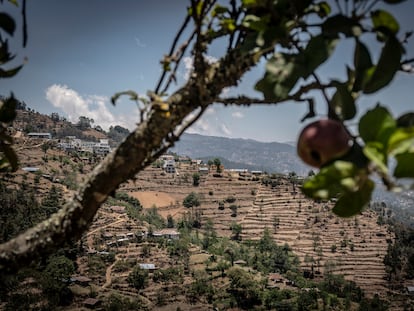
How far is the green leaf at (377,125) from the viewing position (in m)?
0.32

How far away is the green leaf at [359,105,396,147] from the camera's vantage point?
1.04 ft

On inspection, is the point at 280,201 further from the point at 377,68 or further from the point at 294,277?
the point at 377,68

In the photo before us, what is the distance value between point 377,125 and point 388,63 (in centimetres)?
12

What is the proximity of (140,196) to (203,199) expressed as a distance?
641 cm

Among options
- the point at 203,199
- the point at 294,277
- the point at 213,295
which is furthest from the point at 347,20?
the point at 203,199

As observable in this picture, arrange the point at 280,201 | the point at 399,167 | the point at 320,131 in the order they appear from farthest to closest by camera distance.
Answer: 1. the point at 280,201
2. the point at 320,131
3. the point at 399,167

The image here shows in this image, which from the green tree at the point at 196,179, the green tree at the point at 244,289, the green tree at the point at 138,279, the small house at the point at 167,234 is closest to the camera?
the green tree at the point at 244,289

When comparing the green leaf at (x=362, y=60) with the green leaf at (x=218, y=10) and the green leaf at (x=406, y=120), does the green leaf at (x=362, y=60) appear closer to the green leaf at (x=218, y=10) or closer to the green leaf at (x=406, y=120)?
the green leaf at (x=406, y=120)

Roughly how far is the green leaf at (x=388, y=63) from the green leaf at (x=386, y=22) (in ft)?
0.05

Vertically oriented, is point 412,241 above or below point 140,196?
below

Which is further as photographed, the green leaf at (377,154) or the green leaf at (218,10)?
the green leaf at (218,10)

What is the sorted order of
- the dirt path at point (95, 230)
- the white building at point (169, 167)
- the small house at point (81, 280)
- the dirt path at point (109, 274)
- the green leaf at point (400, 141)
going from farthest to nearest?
the white building at point (169, 167) < the dirt path at point (95, 230) < the dirt path at point (109, 274) < the small house at point (81, 280) < the green leaf at point (400, 141)

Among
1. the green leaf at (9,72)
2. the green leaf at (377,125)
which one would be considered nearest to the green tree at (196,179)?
the green leaf at (9,72)

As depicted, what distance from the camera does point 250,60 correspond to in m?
0.54
